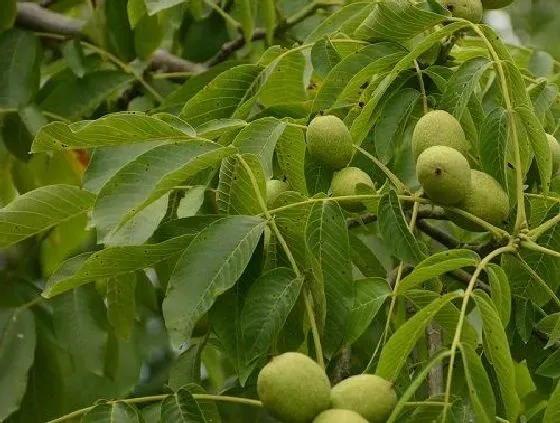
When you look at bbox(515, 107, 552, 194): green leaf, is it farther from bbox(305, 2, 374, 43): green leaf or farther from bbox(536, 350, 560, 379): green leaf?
bbox(305, 2, 374, 43): green leaf

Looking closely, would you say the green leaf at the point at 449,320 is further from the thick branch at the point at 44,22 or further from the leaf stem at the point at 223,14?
the thick branch at the point at 44,22

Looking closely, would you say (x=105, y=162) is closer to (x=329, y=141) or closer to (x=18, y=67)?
(x=329, y=141)

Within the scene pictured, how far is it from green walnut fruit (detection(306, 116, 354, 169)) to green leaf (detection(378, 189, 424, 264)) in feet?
0.36

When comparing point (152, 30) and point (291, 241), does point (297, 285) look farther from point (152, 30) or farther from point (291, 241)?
point (152, 30)

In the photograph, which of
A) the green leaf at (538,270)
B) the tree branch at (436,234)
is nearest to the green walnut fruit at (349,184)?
the green leaf at (538,270)

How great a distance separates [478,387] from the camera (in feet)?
3.89

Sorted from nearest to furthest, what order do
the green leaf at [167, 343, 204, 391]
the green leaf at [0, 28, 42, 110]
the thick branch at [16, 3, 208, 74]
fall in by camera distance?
the green leaf at [167, 343, 204, 391], the green leaf at [0, 28, 42, 110], the thick branch at [16, 3, 208, 74]

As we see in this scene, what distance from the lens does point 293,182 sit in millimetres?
1566

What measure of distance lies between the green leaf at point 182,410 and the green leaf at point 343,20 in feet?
2.14

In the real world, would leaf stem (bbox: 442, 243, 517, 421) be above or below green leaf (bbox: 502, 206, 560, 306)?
above

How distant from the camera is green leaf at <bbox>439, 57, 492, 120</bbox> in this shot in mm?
1481

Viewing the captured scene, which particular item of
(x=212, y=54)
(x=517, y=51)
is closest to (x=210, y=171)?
(x=517, y=51)

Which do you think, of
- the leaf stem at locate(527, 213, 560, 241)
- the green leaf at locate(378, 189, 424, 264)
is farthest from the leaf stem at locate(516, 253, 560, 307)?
the green leaf at locate(378, 189, 424, 264)

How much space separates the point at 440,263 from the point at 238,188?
29 centimetres
